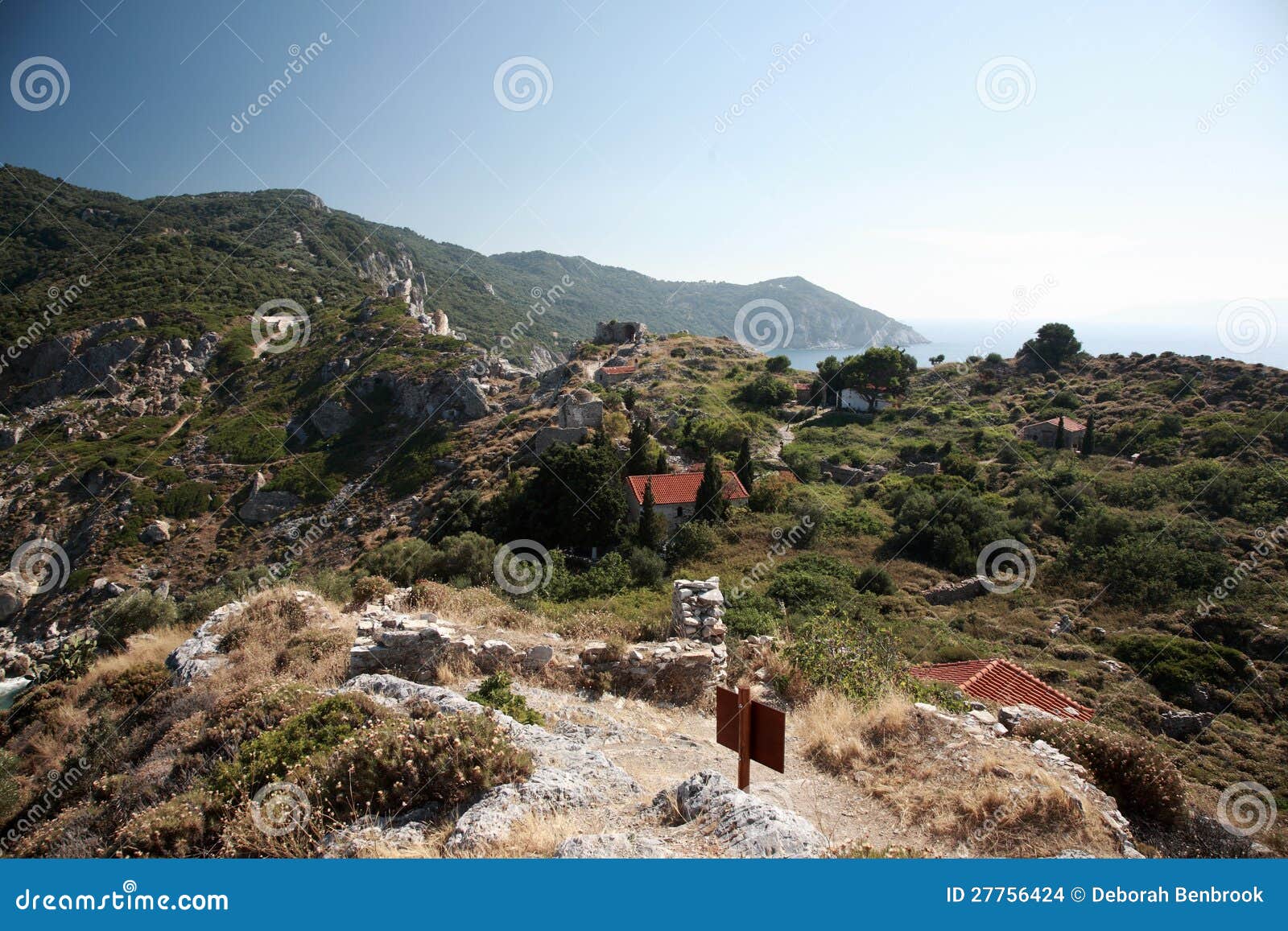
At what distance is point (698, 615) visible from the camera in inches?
408

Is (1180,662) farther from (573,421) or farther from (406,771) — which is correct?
(573,421)

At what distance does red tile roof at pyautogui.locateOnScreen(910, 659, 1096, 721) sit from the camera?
10.6m

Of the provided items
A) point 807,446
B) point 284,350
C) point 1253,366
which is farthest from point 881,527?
point 284,350

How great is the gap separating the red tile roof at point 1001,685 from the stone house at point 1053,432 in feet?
116

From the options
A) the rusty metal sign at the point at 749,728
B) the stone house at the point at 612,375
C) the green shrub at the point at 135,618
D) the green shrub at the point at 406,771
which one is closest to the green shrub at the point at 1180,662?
the rusty metal sign at the point at 749,728

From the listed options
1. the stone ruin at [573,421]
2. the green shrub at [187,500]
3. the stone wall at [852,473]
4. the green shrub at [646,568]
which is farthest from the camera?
the green shrub at [187,500]

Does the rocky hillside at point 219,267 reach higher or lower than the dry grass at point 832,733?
higher

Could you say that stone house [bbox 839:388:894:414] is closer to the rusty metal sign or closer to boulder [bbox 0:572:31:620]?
the rusty metal sign

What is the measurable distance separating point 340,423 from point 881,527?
4185cm

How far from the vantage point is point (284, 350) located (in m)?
59.2

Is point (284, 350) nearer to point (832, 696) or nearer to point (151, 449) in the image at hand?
point (151, 449)

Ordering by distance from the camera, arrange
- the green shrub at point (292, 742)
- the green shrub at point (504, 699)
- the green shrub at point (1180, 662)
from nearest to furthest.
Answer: the green shrub at point (292, 742) → the green shrub at point (504, 699) → the green shrub at point (1180, 662)

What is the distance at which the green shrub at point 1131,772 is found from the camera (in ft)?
20.2

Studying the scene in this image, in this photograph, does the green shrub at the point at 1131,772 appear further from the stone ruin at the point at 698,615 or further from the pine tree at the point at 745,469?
the pine tree at the point at 745,469
